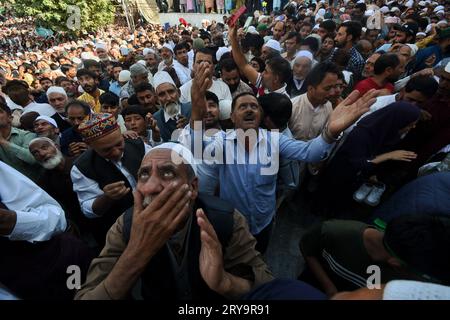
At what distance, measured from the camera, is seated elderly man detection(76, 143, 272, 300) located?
1268 millimetres

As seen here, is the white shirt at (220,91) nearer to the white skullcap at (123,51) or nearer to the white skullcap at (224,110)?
the white skullcap at (224,110)

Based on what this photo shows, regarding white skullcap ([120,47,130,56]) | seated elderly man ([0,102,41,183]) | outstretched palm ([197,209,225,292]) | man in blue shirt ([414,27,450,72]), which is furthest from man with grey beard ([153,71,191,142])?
white skullcap ([120,47,130,56])

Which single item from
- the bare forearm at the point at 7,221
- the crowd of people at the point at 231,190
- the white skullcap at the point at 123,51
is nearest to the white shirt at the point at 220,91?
the crowd of people at the point at 231,190

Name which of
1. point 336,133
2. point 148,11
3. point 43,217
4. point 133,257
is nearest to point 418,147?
point 336,133

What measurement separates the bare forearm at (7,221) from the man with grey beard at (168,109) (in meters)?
2.04

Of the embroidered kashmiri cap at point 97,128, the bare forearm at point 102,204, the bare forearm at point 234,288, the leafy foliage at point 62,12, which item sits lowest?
the bare forearm at point 102,204

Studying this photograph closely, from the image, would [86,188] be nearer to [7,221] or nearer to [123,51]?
[7,221]

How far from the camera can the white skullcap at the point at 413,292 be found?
2.73 ft

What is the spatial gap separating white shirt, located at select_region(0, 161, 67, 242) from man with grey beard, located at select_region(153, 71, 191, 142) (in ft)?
5.85

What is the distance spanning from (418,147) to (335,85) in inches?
52.5

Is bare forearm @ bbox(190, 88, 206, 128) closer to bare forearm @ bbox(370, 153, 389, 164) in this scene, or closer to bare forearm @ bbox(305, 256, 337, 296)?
bare forearm @ bbox(305, 256, 337, 296)

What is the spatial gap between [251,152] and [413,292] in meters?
1.49

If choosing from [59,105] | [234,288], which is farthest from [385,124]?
[59,105]

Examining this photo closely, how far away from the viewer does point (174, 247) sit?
1584 millimetres
